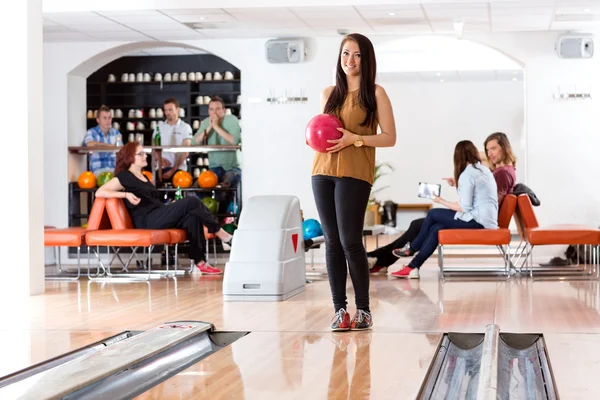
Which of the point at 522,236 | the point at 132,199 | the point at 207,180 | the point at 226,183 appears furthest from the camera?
the point at 226,183

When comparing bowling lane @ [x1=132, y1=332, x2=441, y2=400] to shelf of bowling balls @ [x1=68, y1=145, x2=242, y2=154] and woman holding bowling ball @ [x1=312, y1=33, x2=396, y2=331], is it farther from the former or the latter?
shelf of bowling balls @ [x1=68, y1=145, x2=242, y2=154]

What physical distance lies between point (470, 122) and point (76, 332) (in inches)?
550

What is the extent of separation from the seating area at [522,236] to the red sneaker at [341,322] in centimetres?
316

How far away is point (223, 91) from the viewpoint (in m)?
14.3

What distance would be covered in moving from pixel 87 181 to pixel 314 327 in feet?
18.8

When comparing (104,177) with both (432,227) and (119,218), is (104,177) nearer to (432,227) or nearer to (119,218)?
(119,218)

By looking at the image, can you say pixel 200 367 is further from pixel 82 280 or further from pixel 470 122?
pixel 470 122

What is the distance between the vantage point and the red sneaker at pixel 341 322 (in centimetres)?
459

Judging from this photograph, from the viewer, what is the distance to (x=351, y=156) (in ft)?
14.8

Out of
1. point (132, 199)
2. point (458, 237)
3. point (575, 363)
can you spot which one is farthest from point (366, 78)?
point (132, 199)

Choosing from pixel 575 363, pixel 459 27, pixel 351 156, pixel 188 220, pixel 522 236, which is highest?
pixel 459 27

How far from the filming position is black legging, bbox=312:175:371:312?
14.7 feet

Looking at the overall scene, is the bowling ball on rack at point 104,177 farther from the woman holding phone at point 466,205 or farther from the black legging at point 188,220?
the woman holding phone at point 466,205

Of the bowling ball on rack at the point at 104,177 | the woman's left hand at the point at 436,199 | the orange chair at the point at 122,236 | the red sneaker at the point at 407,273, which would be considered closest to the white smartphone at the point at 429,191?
the woman's left hand at the point at 436,199
